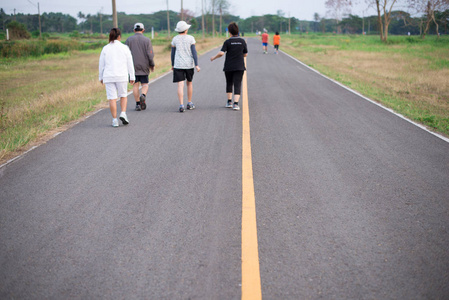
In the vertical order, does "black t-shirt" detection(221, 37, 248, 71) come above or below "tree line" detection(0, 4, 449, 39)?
below

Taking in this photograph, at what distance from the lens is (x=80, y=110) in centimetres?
947

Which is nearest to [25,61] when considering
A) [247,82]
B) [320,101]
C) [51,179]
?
[247,82]

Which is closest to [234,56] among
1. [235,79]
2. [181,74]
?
[235,79]

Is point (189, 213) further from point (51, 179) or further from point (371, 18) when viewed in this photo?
point (371, 18)

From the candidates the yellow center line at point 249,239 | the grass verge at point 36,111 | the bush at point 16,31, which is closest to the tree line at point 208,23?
the bush at point 16,31

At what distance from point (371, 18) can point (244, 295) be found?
149 m

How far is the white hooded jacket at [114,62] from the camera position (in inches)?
301

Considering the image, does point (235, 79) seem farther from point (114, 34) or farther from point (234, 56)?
point (114, 34)

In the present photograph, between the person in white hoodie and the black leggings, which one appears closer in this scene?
the person in white hoodie

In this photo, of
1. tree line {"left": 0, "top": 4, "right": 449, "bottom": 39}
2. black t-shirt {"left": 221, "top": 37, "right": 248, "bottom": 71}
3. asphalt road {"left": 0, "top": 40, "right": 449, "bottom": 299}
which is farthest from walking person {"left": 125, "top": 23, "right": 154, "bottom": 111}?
tree line {"left": 0, "top": 4, "right": 449, "bottom": 39}

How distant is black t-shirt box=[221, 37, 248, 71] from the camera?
9180mm

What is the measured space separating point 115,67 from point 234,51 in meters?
2.96

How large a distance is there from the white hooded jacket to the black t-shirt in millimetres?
2490

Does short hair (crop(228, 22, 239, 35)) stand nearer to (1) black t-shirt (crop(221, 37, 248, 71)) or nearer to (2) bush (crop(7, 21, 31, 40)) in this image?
(1) black t-shirt (crop(221, 37, 248, 71))
